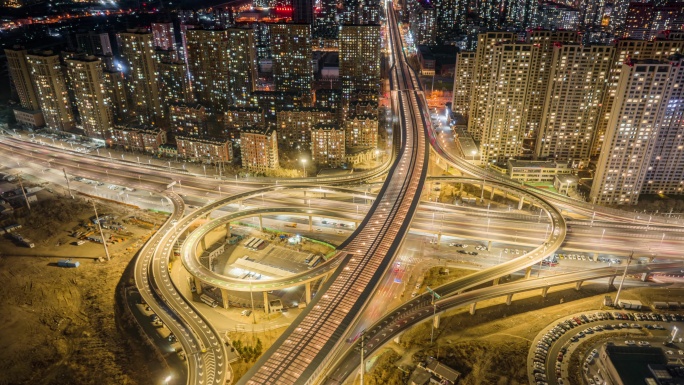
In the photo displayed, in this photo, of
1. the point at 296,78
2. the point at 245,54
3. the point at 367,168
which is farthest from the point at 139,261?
the point at 296,78

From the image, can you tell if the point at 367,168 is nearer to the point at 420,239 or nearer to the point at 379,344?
the point at 420,239

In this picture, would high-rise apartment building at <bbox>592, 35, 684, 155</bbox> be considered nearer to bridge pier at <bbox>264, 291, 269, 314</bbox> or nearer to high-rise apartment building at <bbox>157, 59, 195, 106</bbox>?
bridge pier at <bbox>264, 291, 269, 314</bbox>

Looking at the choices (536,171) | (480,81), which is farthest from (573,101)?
(480,81)

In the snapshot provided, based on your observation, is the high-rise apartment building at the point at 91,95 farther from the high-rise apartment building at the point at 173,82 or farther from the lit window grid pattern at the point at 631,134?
the lit window grid pattern at the point at 631,134

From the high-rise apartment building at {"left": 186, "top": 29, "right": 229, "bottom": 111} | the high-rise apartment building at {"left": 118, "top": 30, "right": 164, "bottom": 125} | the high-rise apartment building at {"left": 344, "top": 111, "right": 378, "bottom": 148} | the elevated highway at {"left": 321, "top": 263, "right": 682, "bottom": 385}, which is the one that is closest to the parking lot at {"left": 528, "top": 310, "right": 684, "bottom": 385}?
the elevated highway at {"left": 321, "top": 263, "right": 682, "bottom": 385}

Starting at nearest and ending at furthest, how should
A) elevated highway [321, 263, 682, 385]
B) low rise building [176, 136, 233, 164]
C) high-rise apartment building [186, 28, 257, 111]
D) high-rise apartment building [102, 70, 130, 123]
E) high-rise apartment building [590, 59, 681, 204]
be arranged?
elevated highway [321, 263, 682, 385]
high-rise apartment building [590, 59, 681, 204]
low rise building [176, 136, 233, 164]
high-rise apartment building [102, 70, 130, 123]
high-rise apartment building [186, 28, 257, 111]

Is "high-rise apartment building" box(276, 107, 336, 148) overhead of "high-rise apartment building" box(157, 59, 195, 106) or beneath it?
beneath
